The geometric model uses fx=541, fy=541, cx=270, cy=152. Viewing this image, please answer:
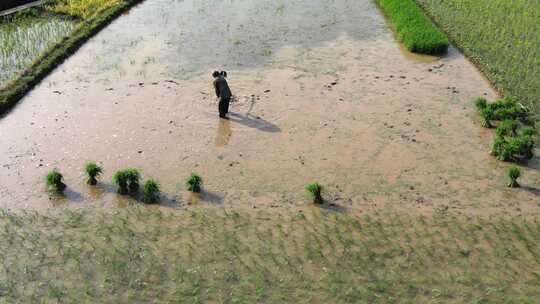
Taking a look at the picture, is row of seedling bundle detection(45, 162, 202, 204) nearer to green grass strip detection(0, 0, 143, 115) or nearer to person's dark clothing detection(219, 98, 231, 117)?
person's dark clothing detection(219, 98, 231, 117)

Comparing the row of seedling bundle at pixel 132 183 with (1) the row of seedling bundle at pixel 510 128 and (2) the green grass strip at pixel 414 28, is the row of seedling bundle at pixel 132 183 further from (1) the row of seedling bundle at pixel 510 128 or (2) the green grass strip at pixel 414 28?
(2) the green grass strip at pixel 414 28

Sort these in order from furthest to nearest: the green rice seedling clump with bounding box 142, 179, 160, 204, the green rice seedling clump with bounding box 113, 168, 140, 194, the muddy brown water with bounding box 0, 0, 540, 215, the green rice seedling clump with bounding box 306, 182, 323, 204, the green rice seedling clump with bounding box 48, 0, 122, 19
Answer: the green rice seedling clump with bounding box 48, 0, 122, 19, the muddy brown water with bounding box 0, 0, 540, 215, the green rice seedling clump with bounding box 113, 168, 140, 194, the green rice seedling clump with bounding box 142, 179, 160, 204, the green rice seedling clump with bounding box 306, 182, 323, 204

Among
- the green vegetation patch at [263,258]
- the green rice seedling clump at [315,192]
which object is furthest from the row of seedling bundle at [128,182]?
the green rice seedling clump at [315,192]

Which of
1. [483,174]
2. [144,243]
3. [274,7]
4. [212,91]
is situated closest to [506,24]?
[274,7]

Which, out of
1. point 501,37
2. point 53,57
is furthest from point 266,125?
point 501,37

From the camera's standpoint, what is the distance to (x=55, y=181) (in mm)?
8164

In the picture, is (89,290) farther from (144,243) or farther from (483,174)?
(483,174)

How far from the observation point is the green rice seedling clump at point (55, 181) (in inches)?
320

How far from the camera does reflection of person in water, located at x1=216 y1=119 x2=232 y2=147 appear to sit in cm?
966

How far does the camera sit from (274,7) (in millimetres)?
16797

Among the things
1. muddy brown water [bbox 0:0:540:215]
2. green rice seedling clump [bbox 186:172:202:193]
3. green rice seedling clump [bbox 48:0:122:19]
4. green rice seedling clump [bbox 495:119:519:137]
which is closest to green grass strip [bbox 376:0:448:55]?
muddy brown water [bbox 0:0:540:215]

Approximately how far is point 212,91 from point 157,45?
324 centimetres

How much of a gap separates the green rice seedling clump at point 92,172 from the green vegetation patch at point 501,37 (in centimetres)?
819

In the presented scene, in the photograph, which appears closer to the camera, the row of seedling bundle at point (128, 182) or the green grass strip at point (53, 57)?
the row of seedling bundle at point (128, 182)
